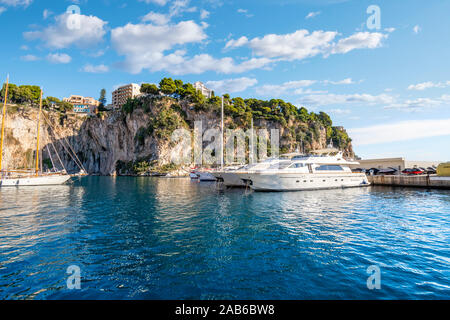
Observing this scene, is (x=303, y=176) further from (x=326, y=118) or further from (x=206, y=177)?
(x=326, y=118)

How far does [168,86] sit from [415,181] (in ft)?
227

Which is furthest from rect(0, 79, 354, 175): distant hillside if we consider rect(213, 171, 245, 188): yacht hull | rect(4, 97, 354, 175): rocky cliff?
rect(213, 171, 245, 188): yacht hull

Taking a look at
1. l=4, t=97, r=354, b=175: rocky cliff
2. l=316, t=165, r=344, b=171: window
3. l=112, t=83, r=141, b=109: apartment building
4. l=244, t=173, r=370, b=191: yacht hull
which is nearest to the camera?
l=244, t=173, r=370, b=191: yacht hull

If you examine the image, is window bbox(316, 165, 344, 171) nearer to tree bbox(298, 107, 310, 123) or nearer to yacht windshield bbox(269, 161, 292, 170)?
yacht windshield bbox(269, 161, 292, 170)

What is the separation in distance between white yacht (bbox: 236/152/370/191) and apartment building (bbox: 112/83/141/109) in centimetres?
10751

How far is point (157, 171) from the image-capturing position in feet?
206

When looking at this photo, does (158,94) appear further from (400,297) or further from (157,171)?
(400,297)

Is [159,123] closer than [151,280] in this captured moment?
No

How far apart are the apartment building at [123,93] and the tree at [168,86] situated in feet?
146

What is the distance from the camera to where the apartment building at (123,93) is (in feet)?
373

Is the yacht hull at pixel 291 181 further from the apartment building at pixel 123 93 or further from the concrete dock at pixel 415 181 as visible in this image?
the apartment building at pixel 123 93

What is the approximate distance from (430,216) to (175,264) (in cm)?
1458

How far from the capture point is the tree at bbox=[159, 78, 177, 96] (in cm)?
7412

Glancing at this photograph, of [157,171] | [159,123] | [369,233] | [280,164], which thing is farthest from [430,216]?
[159,123]
